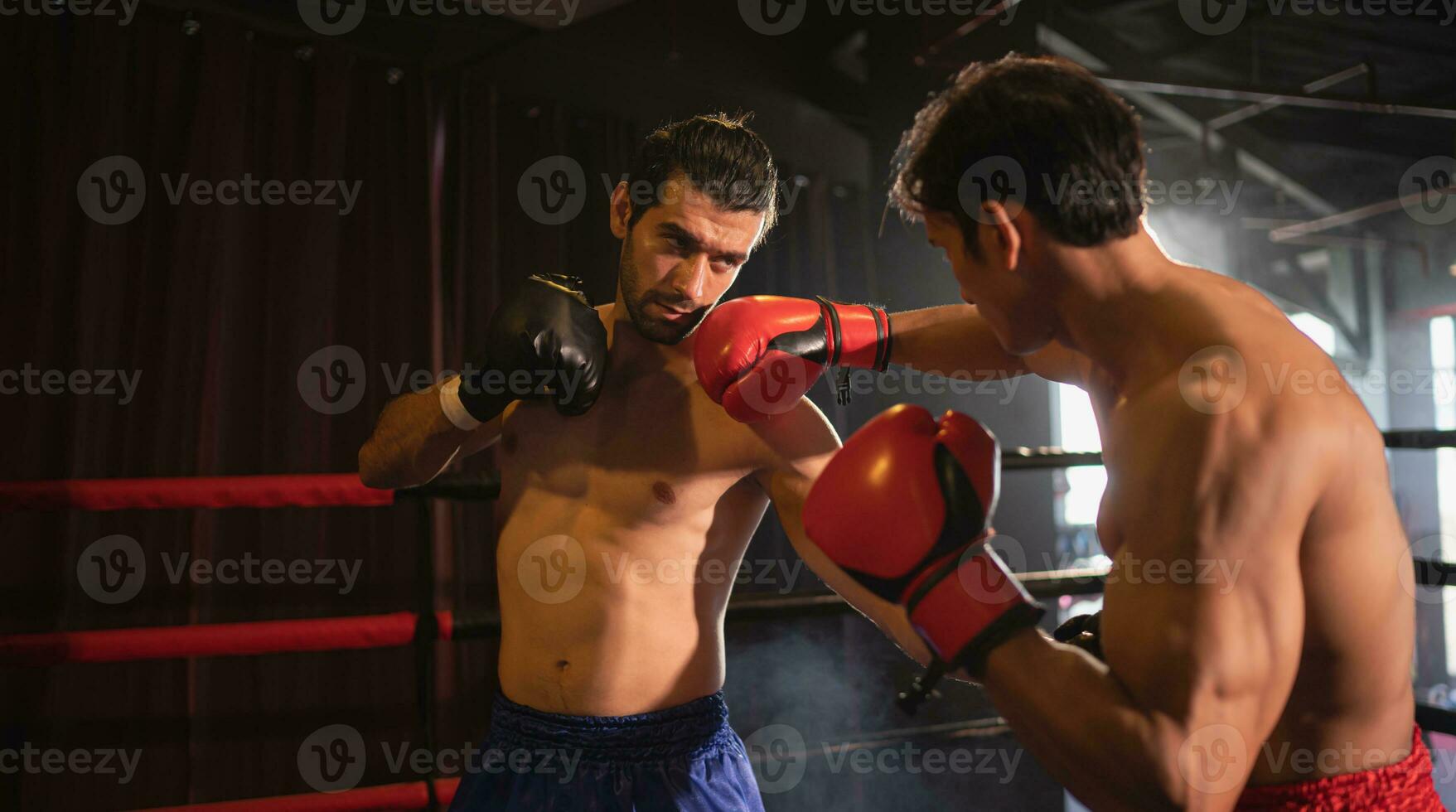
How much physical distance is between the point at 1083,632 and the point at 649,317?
846mm

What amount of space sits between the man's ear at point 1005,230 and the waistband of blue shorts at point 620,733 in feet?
2.82

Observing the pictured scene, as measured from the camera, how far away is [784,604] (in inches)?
83.4

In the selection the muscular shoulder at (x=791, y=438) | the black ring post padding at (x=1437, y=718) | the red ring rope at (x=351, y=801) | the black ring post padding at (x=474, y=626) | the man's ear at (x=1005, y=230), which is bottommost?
the red ring rope at (x=351, y=801)

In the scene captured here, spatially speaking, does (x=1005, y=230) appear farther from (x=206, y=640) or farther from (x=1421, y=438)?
(x=206, y=640)

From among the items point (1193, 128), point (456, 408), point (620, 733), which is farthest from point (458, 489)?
point (1193, 128)

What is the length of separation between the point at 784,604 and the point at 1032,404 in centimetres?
241

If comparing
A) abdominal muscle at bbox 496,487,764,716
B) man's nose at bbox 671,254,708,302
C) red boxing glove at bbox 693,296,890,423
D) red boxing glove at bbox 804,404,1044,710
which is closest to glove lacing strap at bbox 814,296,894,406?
red boxing glove at bbox 693,296,890,423

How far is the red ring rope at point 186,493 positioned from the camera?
69.6 inches

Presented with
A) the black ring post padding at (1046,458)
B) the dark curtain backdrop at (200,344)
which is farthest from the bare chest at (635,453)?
the dark curtain backdrop at (200,344)

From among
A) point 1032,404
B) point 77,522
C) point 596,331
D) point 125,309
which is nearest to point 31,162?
point 125,309

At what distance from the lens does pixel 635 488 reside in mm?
1451

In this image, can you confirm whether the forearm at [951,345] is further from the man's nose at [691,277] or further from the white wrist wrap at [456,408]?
the white wrist wrap at [456,408]

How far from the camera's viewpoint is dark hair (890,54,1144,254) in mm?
952

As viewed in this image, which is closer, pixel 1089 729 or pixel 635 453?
pixel 1089 729
